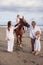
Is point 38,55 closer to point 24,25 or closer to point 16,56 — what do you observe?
point 16,56

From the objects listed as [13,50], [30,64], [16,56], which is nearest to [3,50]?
[13,50]

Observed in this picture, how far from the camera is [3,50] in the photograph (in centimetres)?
1430

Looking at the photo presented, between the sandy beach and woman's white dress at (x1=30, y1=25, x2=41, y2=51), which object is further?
woman's white dress at (x1=30, y1=25, x2=41, y2=51)

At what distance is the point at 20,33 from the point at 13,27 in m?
0.71

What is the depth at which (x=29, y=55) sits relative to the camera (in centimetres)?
1319

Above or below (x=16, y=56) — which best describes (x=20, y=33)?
above

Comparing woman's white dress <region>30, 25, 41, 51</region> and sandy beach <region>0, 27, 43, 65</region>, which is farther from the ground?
woman's white dress <region>30, 25, 41, 51</region>

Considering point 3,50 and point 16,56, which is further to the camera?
point 3,50

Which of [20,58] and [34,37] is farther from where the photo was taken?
[34,37]

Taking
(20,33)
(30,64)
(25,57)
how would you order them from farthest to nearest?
1. (20,33)
2. (25,57)
3. (30,64)

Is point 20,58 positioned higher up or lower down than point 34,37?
lower down

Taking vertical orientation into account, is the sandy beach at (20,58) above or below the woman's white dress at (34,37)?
below

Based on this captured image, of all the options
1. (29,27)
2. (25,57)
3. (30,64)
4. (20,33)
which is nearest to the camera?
(30,64)

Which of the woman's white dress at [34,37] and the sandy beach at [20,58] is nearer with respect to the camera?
the sandy beach at [20,58]
